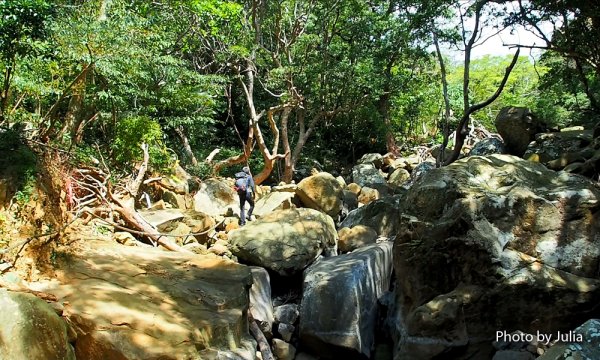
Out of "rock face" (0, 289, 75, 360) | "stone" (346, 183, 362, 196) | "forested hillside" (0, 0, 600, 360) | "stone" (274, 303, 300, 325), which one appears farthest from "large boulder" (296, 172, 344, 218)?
"rock face" (0, 289, 75, 360)

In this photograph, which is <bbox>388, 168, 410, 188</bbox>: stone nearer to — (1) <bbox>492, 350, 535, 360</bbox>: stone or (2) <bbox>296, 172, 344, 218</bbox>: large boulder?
(2) <bbox>296, 172, 344, 218</bbox>: large boulder

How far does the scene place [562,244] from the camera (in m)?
5.88

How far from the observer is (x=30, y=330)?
3.93 metres

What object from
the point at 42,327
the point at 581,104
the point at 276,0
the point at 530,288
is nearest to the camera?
the point at 42,327

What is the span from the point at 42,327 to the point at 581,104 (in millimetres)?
18036

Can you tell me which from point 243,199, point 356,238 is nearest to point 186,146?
point 243,199

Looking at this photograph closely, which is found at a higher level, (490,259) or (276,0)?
(276,0)

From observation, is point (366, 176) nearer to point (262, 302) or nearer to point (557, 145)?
point (557, 145)

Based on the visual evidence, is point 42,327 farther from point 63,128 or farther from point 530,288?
point 63,128

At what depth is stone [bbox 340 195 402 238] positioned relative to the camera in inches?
401

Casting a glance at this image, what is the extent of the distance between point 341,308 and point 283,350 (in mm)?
1036

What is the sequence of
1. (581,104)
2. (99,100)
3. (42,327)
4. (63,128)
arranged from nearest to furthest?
(42,327), (63,128), (99,100), (581,104)

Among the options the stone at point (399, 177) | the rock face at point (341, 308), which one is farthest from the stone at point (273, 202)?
the stone at point (399, 177)

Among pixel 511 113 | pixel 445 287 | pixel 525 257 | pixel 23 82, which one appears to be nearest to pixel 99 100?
pixel 23 82
